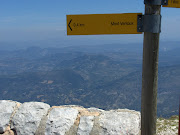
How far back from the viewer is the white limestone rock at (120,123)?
12.2ft

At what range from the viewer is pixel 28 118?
13.5 ft

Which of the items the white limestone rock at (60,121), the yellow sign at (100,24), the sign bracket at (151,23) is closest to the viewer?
the sign bracket at (151,23)

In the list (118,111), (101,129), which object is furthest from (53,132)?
(118,111)

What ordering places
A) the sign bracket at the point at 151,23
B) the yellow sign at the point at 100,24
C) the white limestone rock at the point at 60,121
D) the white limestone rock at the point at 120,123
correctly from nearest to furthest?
the sign bracket at the point at 151,23 → the yellow sign at the point at 100,24 → the white limestone rock at the point at 120,123 → the white limestone rock at the point at 60,121

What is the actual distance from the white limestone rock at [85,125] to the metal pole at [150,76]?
3.33ft

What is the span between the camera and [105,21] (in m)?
3.04

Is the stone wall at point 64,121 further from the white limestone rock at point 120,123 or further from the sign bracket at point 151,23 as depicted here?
the sign bracket at point 151,23

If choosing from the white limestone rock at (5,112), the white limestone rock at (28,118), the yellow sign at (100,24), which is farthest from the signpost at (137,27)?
the white limestone rock at (5,112)

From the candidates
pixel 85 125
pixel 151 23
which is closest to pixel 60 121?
pixel 85 125

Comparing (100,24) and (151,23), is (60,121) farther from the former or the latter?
(151,23)

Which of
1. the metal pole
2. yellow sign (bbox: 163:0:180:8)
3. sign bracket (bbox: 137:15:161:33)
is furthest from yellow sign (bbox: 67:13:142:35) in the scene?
yellow sign (bbox: 163:0:180:8)

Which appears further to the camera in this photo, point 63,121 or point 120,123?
point 63,121

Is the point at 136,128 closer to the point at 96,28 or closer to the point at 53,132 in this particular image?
the point at 53,132

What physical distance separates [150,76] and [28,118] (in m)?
2.60
